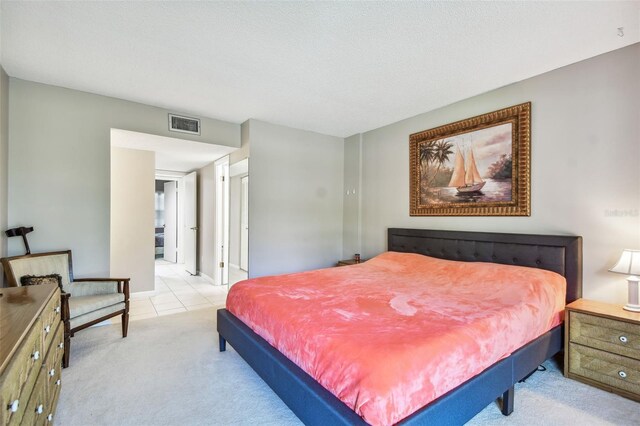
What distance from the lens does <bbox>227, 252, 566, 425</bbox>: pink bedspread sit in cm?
140

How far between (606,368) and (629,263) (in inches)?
31.7

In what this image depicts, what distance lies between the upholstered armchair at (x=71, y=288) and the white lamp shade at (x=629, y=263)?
4.45 meters

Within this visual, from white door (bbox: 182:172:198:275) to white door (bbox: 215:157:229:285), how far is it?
1185 mm

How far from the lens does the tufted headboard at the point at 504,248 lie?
8.66ft

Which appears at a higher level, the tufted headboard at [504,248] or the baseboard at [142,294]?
the tufted headboard at [504,248]

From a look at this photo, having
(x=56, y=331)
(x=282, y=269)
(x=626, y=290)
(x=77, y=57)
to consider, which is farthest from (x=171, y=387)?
(x=626, y=290)

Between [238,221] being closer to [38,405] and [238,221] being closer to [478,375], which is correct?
[38,405]

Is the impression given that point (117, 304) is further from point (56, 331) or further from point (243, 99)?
point (243, 99)

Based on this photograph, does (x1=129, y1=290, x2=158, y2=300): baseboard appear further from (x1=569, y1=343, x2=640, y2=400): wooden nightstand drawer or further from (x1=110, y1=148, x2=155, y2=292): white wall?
(x1=569, y1=343, x2=640, y2=400): wooden nightstand drawer

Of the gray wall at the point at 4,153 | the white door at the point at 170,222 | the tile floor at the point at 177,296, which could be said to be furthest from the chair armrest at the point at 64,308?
the white door at the point at 170,222

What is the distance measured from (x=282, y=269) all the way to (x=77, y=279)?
2497mm

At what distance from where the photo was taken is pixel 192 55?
259 cm

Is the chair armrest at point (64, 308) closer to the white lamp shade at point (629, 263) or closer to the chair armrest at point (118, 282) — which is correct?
the chair armrest at point (118, 282)

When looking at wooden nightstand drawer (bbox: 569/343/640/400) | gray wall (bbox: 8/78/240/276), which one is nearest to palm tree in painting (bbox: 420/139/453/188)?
wooden nightstand drawer (bbox: 569/343/640/400)
